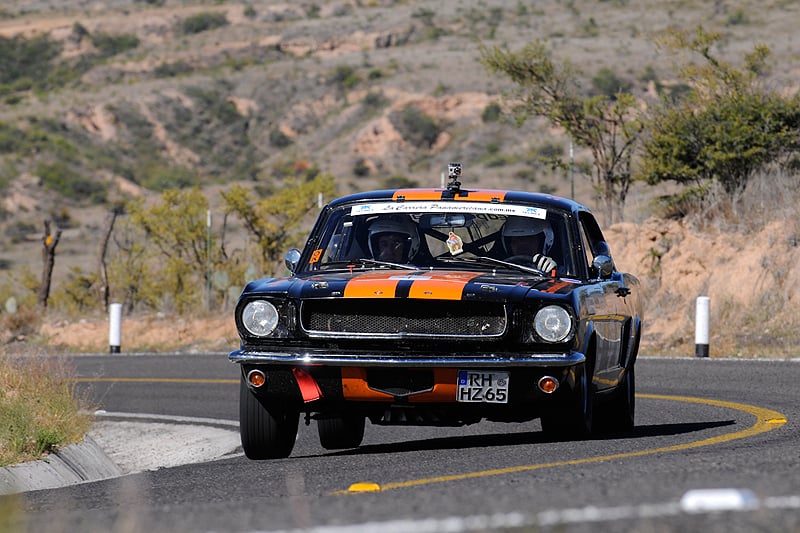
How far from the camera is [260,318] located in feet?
29.1

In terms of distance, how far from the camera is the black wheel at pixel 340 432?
34.4ft

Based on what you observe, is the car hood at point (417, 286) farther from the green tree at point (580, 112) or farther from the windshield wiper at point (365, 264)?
the green tree at point (580, 112)

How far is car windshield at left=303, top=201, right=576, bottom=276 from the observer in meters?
9.76

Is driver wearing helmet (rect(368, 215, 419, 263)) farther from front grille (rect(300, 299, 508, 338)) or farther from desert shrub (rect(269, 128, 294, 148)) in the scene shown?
desert shrub (rect(269, 128, 294, 148))

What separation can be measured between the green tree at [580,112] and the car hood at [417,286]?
21.3 meters

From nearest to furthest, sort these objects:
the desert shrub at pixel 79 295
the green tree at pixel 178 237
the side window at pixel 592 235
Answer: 1. the side window at pixel 592 235
2. the green tree at pixel 178 237
3. the desert shrub at pixel 79 295

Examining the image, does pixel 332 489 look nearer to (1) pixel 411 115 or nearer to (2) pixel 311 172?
(2) pixel 311 172

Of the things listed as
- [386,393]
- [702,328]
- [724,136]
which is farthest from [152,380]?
[724,136]

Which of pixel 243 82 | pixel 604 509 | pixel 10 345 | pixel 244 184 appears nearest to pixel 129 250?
pixel 10 345

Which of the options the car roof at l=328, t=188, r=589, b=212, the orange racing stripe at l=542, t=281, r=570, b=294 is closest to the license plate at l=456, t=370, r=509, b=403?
the orange racing stripe at l=542, t=281, r=570, b=294

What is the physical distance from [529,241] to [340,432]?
2.04 m

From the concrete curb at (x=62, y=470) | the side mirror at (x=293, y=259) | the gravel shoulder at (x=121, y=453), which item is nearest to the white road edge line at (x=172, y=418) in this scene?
the gravel shoulder at (x=121, y=453)

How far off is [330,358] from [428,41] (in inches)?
3873

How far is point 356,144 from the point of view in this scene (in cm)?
7975
